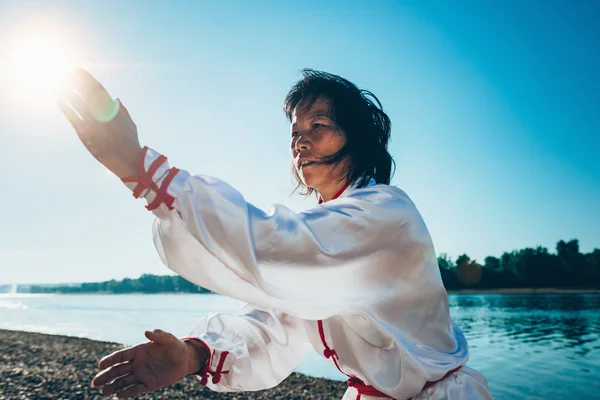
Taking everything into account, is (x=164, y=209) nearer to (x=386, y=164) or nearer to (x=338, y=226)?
(x=338, y=226)

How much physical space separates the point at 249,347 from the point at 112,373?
1.77ft

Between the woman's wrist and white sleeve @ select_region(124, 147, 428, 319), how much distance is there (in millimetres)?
413

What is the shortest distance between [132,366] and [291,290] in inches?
19.9

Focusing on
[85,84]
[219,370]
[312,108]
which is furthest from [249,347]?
[85,84]

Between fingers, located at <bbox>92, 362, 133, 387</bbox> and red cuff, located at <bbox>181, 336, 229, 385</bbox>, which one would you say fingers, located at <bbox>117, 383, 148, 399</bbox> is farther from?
red cuff, located at <bbox>181, 336, 229, 385</bbox>

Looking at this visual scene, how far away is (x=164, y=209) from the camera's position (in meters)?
0.90

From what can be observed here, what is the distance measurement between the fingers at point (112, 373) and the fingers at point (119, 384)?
1cm

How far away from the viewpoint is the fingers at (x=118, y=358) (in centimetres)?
108

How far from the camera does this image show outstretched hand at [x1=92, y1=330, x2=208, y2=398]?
3.43ft

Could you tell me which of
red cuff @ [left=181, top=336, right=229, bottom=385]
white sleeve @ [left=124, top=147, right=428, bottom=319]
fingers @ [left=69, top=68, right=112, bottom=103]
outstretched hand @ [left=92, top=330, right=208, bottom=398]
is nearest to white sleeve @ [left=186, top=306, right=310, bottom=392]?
red cuff @ [left=181, top=336, right=229, bottom=385]

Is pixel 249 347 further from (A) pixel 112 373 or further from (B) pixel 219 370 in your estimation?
(A) pixel 112 373

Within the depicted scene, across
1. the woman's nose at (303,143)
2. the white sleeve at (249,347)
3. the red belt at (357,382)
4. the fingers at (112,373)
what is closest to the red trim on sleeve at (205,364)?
the white sleeve at (249,347)

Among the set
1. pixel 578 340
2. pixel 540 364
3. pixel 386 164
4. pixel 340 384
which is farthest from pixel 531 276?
pixel 386 164

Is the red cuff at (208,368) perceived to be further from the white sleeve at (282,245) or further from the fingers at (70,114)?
the fingers at (70,114)
